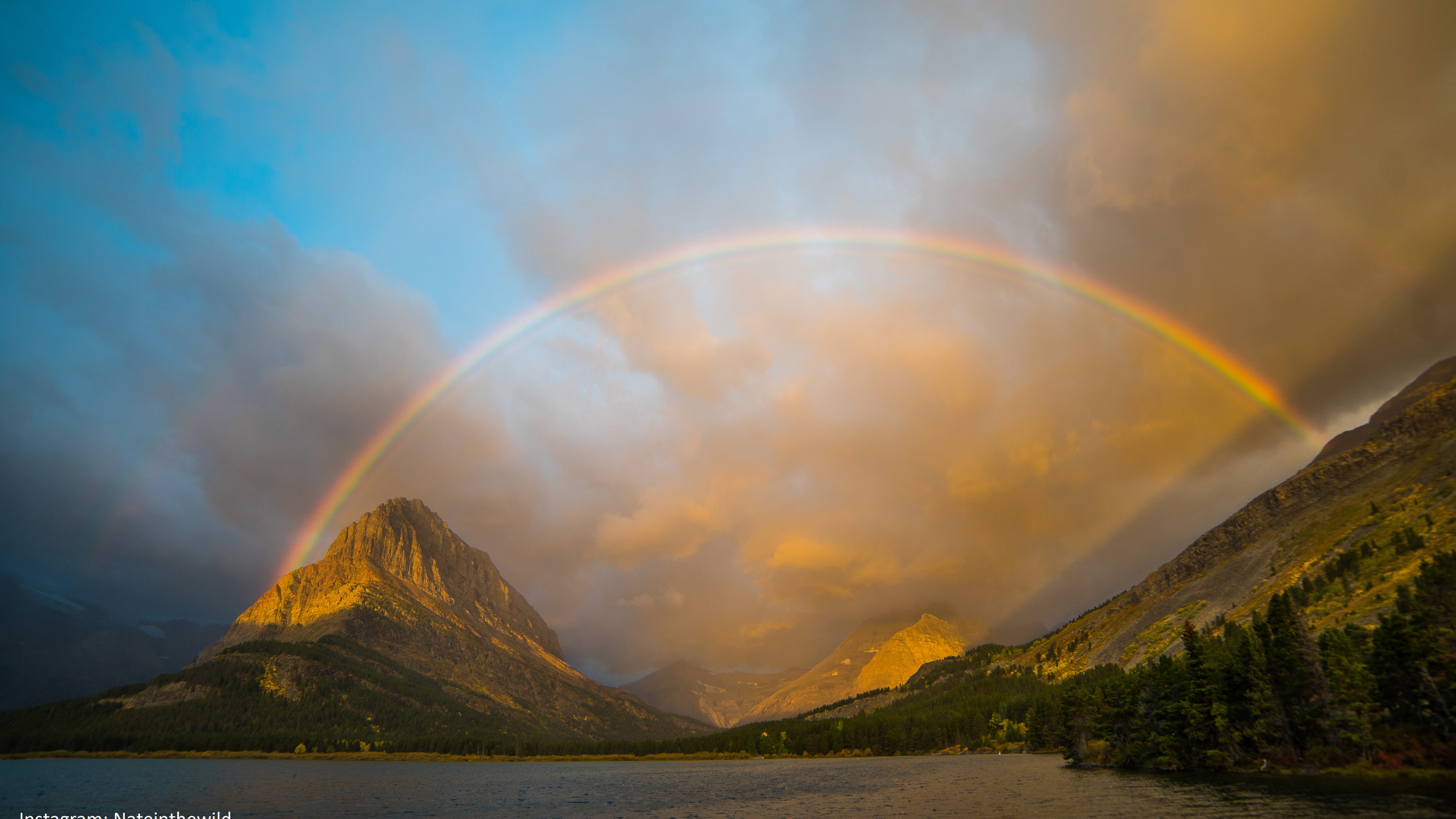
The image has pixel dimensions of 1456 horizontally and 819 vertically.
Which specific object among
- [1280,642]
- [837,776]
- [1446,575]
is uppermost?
[1446,575]

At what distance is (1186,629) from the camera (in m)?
119

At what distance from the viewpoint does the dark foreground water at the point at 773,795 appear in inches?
2955

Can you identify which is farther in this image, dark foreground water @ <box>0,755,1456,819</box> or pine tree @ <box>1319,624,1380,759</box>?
pine tree @ <box>1319,624,1380,759</box>

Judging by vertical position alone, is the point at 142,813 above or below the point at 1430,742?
above

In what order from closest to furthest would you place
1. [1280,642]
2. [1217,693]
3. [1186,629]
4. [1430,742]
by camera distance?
[1430,742], [1280,642], [1217,693], [1186,629]

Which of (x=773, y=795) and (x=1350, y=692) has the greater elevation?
(x=1350, y=692)

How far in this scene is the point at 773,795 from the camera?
4963 inches

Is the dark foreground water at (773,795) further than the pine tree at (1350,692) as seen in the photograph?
No

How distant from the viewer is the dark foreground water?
246 ft

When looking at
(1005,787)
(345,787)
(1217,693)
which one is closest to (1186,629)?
(1217,693)

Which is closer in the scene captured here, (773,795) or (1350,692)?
(1350,692)

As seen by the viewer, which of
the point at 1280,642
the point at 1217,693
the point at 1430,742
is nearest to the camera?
the point at 1430,742

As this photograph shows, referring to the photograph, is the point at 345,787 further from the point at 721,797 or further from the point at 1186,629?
the point at 1186,629

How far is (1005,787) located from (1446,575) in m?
71.7
